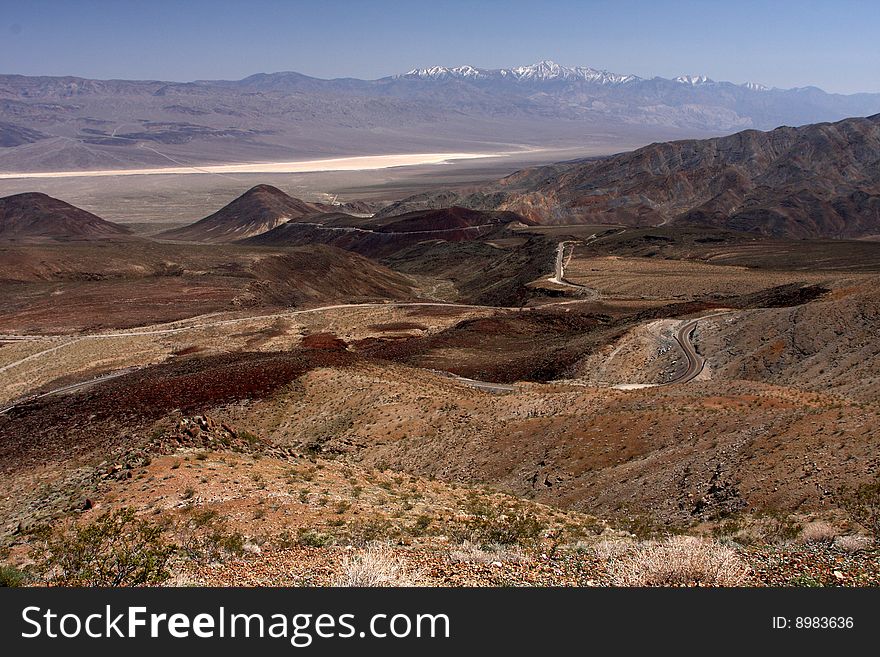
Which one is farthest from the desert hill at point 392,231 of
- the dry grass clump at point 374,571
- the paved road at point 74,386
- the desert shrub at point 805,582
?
the desert shrub at point 805,582

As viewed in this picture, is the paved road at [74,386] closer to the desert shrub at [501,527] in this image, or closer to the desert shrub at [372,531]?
the desert shrub at [372,531]

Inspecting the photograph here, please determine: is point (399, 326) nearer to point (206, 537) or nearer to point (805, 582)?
point (206, 537)

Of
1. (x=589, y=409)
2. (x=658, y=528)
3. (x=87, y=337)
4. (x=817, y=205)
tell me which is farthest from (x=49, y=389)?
(x=817, y=205)

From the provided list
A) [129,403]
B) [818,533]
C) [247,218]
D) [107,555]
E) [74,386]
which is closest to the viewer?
[107,555]

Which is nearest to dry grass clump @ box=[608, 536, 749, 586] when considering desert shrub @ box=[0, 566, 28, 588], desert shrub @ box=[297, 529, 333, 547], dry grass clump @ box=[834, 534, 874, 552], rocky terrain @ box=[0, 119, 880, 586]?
rocky terrain @ box=[0, 119, 880, 586]

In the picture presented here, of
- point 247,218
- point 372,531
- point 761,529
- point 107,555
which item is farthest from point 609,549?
point 247,218

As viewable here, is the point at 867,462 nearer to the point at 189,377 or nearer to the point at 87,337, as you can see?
the point at 189,377
